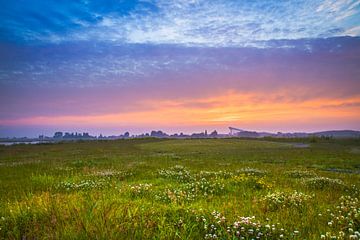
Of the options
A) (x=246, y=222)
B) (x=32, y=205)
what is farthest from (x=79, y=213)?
(x=246, y=222)

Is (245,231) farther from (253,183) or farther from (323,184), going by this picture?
(323,184)

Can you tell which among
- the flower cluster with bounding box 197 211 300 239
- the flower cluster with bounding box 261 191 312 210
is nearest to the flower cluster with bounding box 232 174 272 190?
the flower cluster with bounding box 261 191 312 210

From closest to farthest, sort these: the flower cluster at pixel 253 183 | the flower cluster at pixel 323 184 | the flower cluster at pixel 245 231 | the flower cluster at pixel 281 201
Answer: the flower cluster at pixel 245 231 < the flower cluster at pixel 281 201 < the flower cluster at pixel 253 183 < the flower cluster at pixel 323 184

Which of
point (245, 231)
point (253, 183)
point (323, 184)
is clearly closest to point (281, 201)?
point (245, 231)

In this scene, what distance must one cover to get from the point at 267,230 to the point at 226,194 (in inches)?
211

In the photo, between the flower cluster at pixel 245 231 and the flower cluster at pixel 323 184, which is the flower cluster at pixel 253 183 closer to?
the flower cluster at pixel 323 184

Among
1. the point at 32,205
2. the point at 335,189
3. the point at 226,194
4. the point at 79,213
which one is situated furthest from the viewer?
the point at 335,189

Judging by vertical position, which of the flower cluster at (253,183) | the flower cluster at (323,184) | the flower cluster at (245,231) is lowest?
the flower cluster at (323,184)

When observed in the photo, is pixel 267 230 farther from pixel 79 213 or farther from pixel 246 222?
pixel 79 213

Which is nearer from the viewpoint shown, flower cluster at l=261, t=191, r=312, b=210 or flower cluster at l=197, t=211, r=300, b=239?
flower cluster at l=197, t=211, r=300, b=239

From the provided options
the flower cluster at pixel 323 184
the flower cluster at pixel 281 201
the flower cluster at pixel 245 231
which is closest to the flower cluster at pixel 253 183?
the flower cluster at pixel 323 184

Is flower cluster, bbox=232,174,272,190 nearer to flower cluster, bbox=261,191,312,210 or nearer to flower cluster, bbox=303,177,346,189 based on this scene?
flower cluster, bbox=303,177,346,189

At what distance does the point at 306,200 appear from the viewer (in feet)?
29.5

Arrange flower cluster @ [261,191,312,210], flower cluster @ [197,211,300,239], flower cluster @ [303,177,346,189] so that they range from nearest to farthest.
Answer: flower cluster @ [197,211,300,239]
flower cluster @ [261,191,312,210]
flower cluster @ [303,177,346,189]
